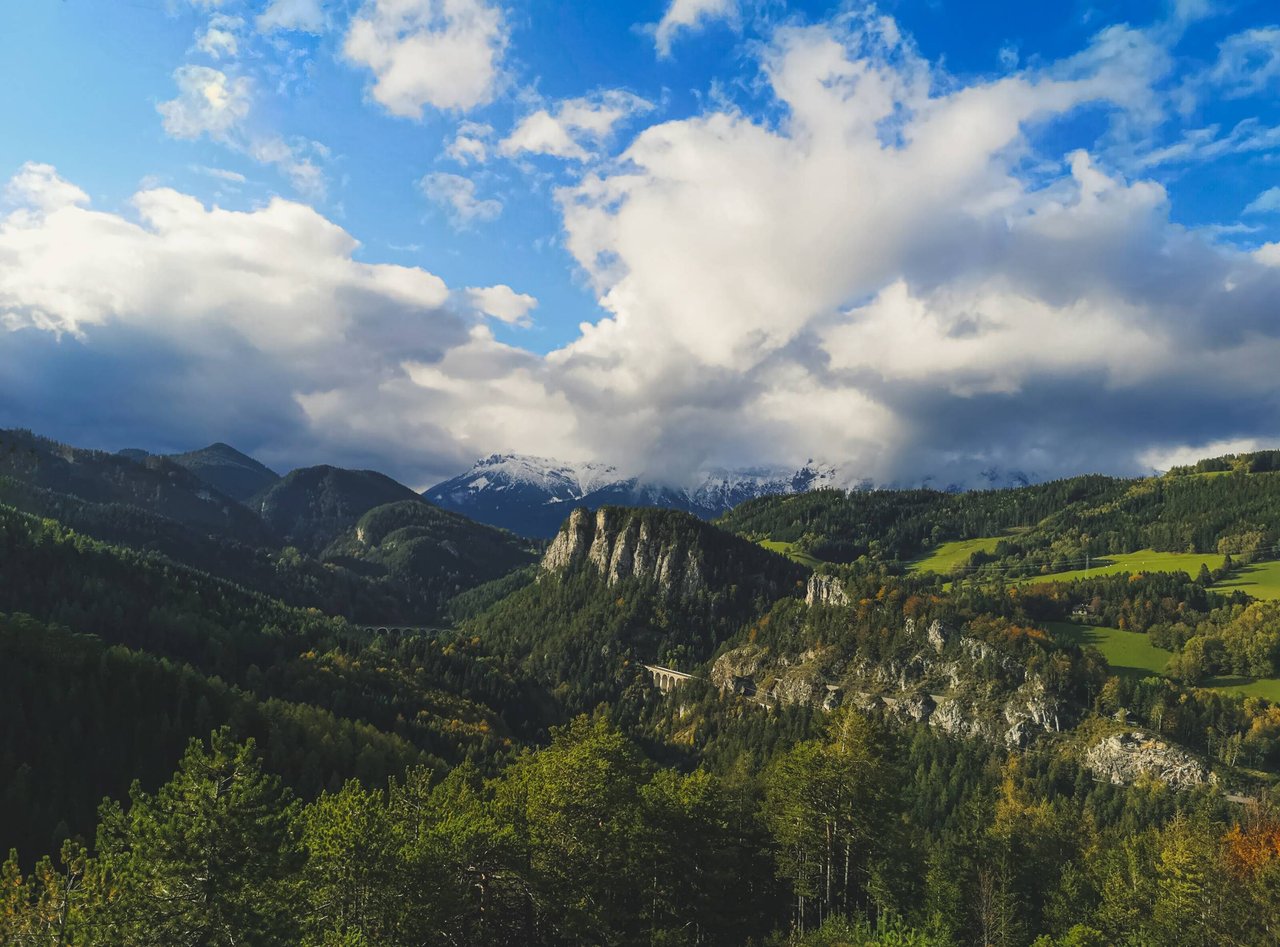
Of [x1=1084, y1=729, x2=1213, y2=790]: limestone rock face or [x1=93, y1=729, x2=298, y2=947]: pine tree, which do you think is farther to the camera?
[x1=1084, y1=729, x2=1213, y2=790]: limestone rock face

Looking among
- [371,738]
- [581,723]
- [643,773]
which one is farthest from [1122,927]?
[371,738]

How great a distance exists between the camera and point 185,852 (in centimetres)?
3469

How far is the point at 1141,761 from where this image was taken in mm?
186250

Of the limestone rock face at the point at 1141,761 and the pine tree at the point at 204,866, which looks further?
the limestone rock face at the point at 1141,761

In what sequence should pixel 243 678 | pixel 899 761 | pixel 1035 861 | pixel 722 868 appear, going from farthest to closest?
pixel 243 678 → pixel 1035 861 → pixel 899 761 → pixel 722 868

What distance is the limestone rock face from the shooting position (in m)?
181

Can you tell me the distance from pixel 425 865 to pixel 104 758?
115 metres

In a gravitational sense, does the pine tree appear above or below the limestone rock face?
above

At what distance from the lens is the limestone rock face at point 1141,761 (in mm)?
181375

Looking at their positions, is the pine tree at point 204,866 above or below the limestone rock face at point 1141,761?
above

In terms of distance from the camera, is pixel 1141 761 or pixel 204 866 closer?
pixel 204 866

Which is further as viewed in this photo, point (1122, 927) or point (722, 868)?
point (1122, 927)

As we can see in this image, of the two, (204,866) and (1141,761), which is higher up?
Result: (204,866)

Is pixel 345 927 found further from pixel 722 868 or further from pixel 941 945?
pixel 941 945
